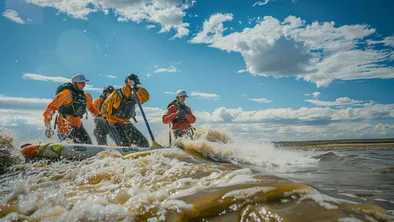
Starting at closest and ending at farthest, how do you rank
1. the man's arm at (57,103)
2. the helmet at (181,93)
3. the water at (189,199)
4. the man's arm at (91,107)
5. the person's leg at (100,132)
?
the water at (189,199) < the man's arm at (57,103) < the man's arm at (91,107) < the helmet at (181,93) < the person's leg at (100,132)

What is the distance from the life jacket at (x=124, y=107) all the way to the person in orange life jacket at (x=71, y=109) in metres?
1.09

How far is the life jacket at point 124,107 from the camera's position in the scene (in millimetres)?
9116

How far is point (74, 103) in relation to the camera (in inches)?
335

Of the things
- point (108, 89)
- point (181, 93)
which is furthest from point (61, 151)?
point (181, 93)

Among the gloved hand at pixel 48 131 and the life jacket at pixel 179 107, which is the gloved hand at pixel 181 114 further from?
the gloved hand at pixel 48 131

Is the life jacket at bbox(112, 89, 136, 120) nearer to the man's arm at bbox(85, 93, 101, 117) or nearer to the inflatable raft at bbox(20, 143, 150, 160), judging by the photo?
the man's arm at bbox(85, 93, 101, 117)

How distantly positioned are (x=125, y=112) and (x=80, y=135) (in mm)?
1668

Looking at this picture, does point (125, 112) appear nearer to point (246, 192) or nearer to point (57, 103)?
point (57, 103)

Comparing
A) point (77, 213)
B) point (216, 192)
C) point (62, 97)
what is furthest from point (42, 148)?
point (216, 192)

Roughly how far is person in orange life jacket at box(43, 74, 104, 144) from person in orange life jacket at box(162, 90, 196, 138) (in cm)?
310

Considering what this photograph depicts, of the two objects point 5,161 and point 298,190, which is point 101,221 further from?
point 5,161

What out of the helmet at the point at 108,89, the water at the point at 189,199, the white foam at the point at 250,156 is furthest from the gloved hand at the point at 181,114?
the water at the point at 189,199

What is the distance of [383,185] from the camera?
4.34 meters

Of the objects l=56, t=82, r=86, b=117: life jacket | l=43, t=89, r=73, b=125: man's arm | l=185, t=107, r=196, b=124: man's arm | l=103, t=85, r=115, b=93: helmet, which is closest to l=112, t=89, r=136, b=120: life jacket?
l=56, t=82, r=86, b=117: life jacket
